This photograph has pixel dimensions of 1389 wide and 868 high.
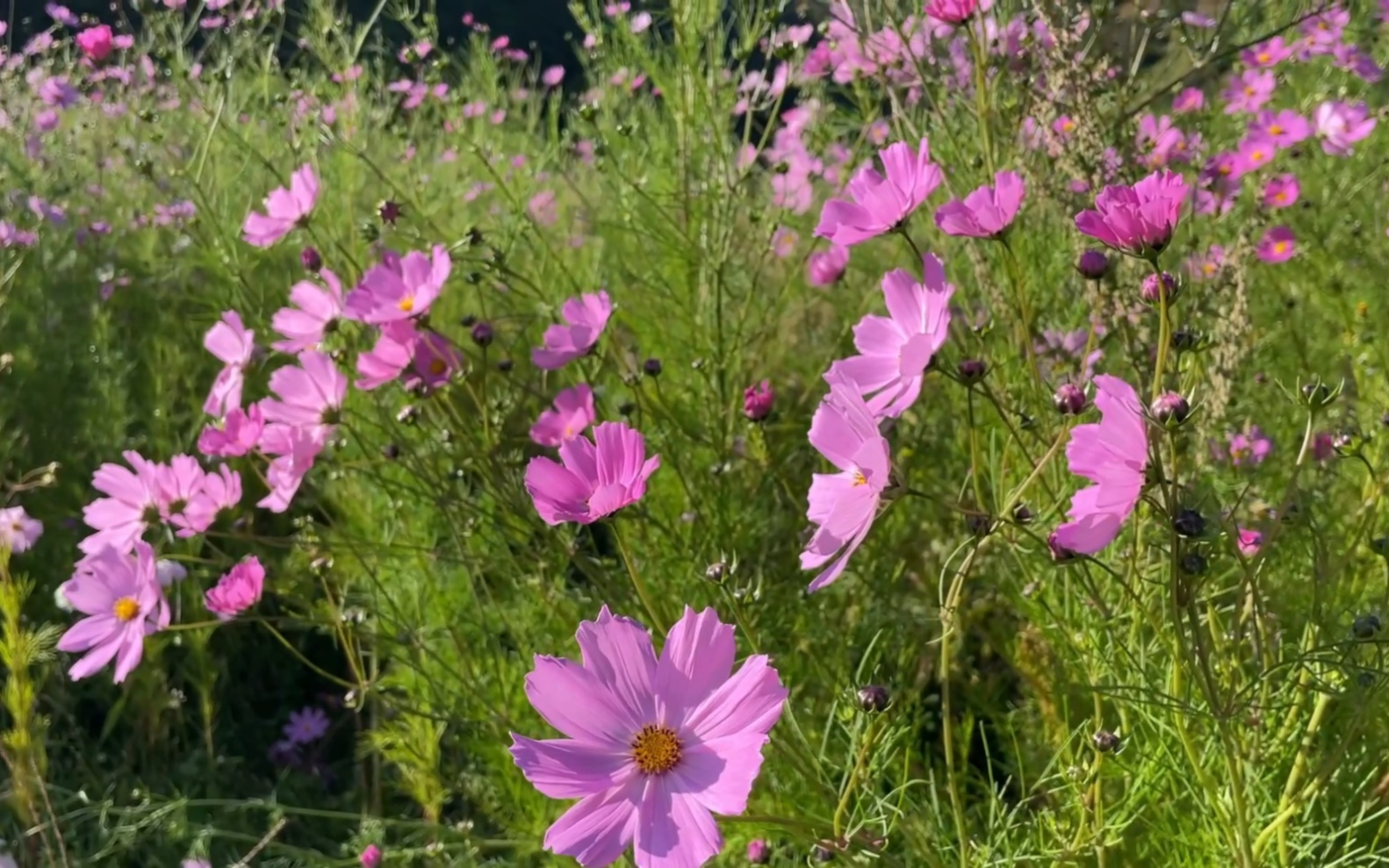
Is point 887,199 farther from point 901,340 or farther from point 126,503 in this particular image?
point 126,503

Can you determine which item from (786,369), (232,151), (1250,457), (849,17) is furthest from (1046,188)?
(232,151)

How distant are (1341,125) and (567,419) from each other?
1691 millimetres

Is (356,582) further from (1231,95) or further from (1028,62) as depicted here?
(1231,95)

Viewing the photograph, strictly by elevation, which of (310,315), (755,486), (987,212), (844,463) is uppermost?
(987,212)

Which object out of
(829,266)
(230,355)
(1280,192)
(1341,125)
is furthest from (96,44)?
(1341,125)

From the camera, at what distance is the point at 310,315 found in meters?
1.28

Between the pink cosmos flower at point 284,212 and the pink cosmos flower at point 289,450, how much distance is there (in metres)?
0.39

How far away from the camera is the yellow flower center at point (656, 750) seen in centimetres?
59

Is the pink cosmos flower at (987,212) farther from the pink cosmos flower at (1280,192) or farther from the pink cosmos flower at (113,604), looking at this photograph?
the pink cosmos flower at (1280,192)

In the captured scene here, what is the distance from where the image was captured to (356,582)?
66.7 inches

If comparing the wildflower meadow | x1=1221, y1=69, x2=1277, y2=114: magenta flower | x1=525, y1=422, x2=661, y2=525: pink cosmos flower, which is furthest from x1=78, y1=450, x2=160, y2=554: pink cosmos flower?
x1=1221, y1=69, x2=1277, y2=114: magenta flower

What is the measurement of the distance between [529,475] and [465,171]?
2.10m

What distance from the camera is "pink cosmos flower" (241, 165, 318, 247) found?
4.39 feet

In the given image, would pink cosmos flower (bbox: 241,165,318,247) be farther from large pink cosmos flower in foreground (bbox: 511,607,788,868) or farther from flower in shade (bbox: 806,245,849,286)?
large pink cosmos flower in foreground (bbox: 511,607,788,868)
